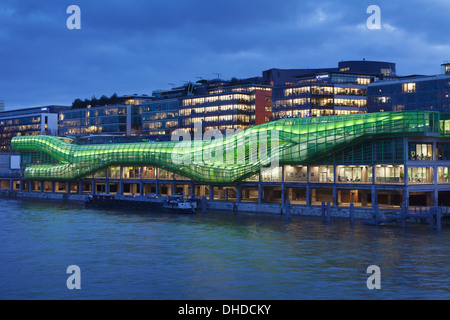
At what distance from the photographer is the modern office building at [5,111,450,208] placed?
86250 mm

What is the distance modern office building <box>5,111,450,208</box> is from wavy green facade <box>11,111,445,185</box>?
0.15 metres

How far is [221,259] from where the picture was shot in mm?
53062

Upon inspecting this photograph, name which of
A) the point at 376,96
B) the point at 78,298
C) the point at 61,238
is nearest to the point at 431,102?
the point at 376,96

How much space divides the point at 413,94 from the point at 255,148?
69.4m

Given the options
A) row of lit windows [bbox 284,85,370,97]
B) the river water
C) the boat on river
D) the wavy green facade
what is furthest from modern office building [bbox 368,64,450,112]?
the river water

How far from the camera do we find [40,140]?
149 meters

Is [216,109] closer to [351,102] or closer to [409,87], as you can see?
[351,102]

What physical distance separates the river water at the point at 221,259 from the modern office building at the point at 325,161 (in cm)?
1210

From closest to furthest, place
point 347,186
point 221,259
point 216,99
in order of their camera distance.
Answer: point 221,259 → point 347,186 → point 216,99

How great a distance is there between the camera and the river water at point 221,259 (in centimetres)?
4122

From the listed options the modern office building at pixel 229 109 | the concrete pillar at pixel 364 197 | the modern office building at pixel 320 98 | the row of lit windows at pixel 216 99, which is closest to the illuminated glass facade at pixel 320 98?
the modern office building at pixel 320 98

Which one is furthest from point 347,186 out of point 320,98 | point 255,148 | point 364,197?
point 320,98

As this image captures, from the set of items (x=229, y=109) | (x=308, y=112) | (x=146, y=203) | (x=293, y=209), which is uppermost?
(x=229, y=109)

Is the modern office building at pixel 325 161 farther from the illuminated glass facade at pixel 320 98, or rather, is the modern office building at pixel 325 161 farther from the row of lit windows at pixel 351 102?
the row of lit windows at pixel 351 102
